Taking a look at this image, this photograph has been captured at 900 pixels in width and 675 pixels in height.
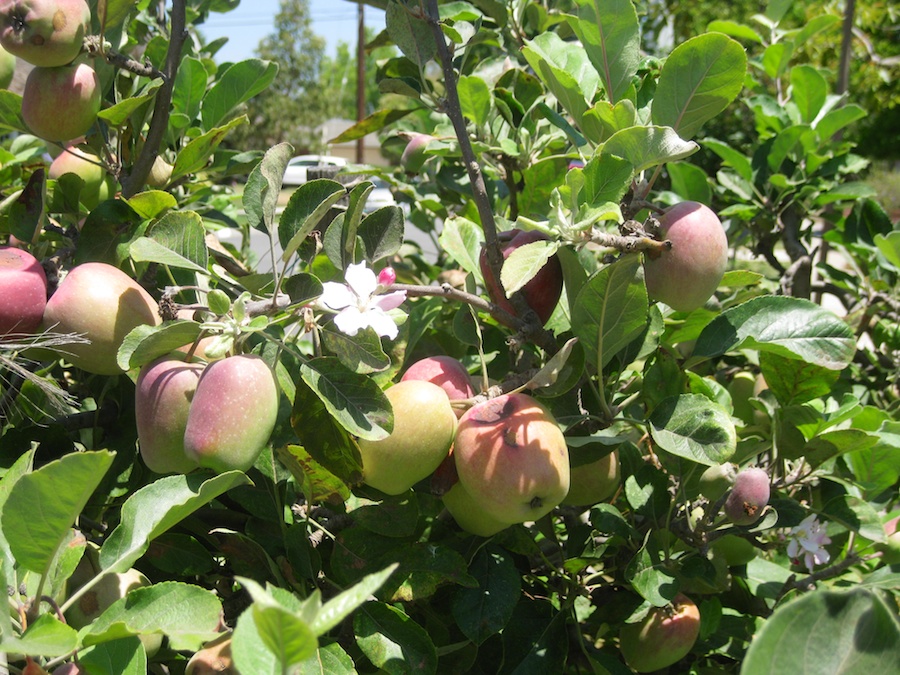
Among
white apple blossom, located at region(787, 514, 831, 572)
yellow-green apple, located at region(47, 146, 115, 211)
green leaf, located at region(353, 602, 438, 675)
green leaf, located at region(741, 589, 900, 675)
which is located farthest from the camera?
yellow-green apple, located at region(47, 146, 115, 211)

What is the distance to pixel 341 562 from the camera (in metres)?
0.88

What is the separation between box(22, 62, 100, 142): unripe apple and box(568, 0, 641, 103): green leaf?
612 millimetres

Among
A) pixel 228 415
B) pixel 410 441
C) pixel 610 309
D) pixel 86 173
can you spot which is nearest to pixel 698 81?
pixel 610 309

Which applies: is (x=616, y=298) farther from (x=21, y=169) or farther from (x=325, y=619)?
(x=21, y=169)

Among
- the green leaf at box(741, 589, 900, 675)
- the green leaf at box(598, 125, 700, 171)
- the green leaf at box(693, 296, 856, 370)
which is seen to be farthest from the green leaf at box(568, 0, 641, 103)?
the green leaf at box(741, 589, 900, 675)

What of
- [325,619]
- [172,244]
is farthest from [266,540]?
[325,619]

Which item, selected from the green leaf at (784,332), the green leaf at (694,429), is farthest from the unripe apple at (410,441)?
the green leaf at (784,332)

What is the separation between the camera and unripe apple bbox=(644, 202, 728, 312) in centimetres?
83

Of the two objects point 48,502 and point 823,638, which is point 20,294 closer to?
point 48,502

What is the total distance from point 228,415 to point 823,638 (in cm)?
50

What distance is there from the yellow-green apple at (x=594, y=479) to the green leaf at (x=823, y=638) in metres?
0.43

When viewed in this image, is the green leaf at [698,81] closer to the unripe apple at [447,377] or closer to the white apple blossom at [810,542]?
the unripe apple at [447,377]

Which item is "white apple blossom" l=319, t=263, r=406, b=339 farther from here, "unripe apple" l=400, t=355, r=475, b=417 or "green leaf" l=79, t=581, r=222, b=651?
"green leaf" l=79, t=581, r=222, b=651

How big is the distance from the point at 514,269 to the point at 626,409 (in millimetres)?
437
